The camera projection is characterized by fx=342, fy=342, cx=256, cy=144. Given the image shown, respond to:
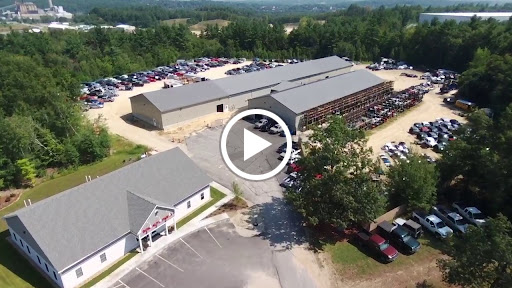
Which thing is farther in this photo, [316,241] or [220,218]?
[220,218]

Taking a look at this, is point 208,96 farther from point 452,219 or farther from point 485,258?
point 485,258

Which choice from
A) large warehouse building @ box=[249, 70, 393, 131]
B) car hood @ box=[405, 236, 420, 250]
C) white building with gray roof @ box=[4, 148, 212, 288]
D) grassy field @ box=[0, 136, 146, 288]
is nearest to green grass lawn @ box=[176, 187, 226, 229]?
white building with gray roof @ box=[4, 148, 212, 288]

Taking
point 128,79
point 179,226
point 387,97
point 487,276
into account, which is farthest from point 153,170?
point 128,79

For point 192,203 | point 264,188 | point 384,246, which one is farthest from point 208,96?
point 384,246

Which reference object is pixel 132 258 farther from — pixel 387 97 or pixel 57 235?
pixel 387 97

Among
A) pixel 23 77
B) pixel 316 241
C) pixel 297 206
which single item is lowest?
pixel 316 241
